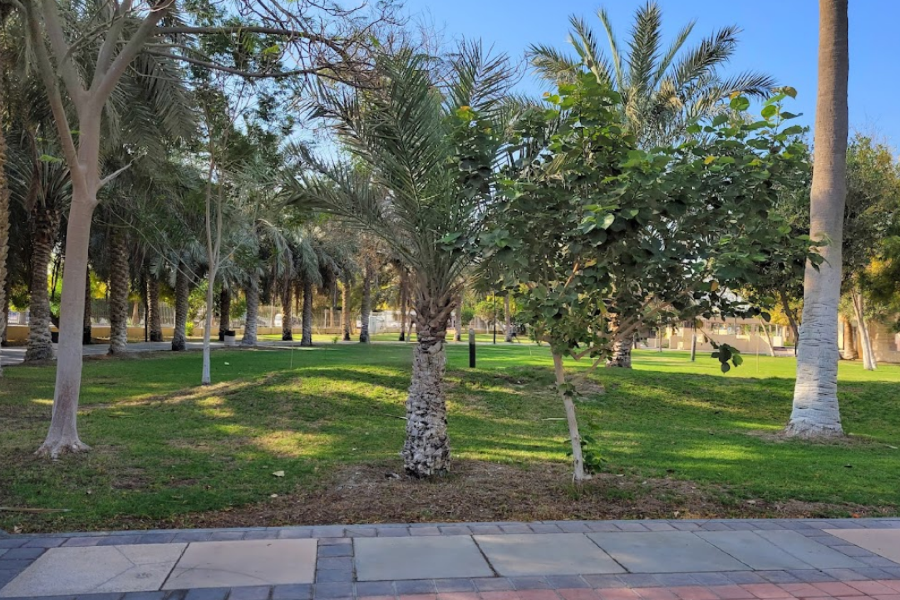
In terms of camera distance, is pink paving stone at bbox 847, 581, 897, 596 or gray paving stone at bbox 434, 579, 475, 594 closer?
gray paving stone at bbox 434, 579, 475, 594

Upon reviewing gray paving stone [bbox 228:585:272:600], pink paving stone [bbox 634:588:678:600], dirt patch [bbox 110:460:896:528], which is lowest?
dirt patch [bbox 110:460:896:528]

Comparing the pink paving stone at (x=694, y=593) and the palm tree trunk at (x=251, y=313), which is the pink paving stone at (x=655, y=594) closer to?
the pink paving stone at (x=694, y=593)

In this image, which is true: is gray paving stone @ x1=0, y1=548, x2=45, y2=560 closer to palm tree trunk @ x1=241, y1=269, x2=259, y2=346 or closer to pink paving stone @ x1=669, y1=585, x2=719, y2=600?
pink paving stone @ x1=669, y1=585, x2=719, y2=600

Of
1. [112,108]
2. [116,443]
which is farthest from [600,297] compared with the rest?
[112,108]

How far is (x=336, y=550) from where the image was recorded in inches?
180

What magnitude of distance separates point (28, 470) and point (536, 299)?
556 cm

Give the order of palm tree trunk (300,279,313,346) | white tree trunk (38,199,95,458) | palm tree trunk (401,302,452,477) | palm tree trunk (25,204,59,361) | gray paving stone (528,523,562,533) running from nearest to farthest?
1. gray paving stone (528,523,562,533)
2. palm tree trunk (401,302,452,477)
3. white tree trunk (38,199,95,458)
4. palm tree trunk (25,204,59,361)
5. palm tree trunk (300,279,313,346)

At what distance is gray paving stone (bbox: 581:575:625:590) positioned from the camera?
3.99 m

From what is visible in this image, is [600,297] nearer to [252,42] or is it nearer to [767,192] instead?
[767,192]

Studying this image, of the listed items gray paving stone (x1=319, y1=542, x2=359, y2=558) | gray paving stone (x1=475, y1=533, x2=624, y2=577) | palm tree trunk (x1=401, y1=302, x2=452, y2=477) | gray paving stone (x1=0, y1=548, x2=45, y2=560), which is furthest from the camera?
palm tree trunk (x1=401, y1=302, x2=452, y2=477)

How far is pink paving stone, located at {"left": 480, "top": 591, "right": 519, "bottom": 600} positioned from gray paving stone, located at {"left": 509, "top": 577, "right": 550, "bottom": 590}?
11 cm

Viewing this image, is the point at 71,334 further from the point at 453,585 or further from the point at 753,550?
the point at 753,550

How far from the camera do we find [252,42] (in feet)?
29.3

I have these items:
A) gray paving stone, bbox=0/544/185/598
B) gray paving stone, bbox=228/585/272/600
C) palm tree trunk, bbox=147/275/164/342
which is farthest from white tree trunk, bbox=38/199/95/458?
palm tree trunk, bbox=147/275/164/342
